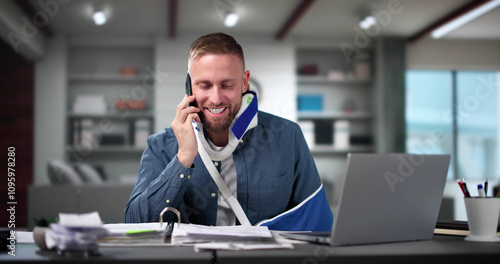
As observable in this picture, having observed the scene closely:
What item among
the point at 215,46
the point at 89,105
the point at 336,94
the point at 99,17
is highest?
the point at 99,17

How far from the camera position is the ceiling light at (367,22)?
19.3 feet

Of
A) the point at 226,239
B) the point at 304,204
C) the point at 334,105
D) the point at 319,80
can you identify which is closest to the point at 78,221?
the point at 226,239

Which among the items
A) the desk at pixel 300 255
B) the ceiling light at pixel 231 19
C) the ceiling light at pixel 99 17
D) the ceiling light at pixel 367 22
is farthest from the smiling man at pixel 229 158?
the ceiling light at pixel 367 22

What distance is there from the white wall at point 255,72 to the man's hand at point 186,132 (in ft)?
16.7

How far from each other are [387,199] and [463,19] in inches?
228

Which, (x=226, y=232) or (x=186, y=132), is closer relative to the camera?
(x=226, y=232)

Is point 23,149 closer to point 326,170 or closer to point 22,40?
point 22,40

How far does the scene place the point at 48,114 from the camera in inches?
254

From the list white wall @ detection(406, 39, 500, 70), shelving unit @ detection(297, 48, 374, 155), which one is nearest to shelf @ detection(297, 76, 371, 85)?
shelving unit @ detection(297, 48, 374, 155)

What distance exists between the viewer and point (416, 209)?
1.08 metres

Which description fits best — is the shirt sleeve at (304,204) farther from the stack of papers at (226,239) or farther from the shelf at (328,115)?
the shelf at (328,115)

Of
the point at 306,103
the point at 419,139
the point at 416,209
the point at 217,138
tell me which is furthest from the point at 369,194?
the point at 419,139

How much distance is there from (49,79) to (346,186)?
6298 millimetres

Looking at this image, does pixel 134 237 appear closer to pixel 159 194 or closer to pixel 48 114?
pixel 159 194
